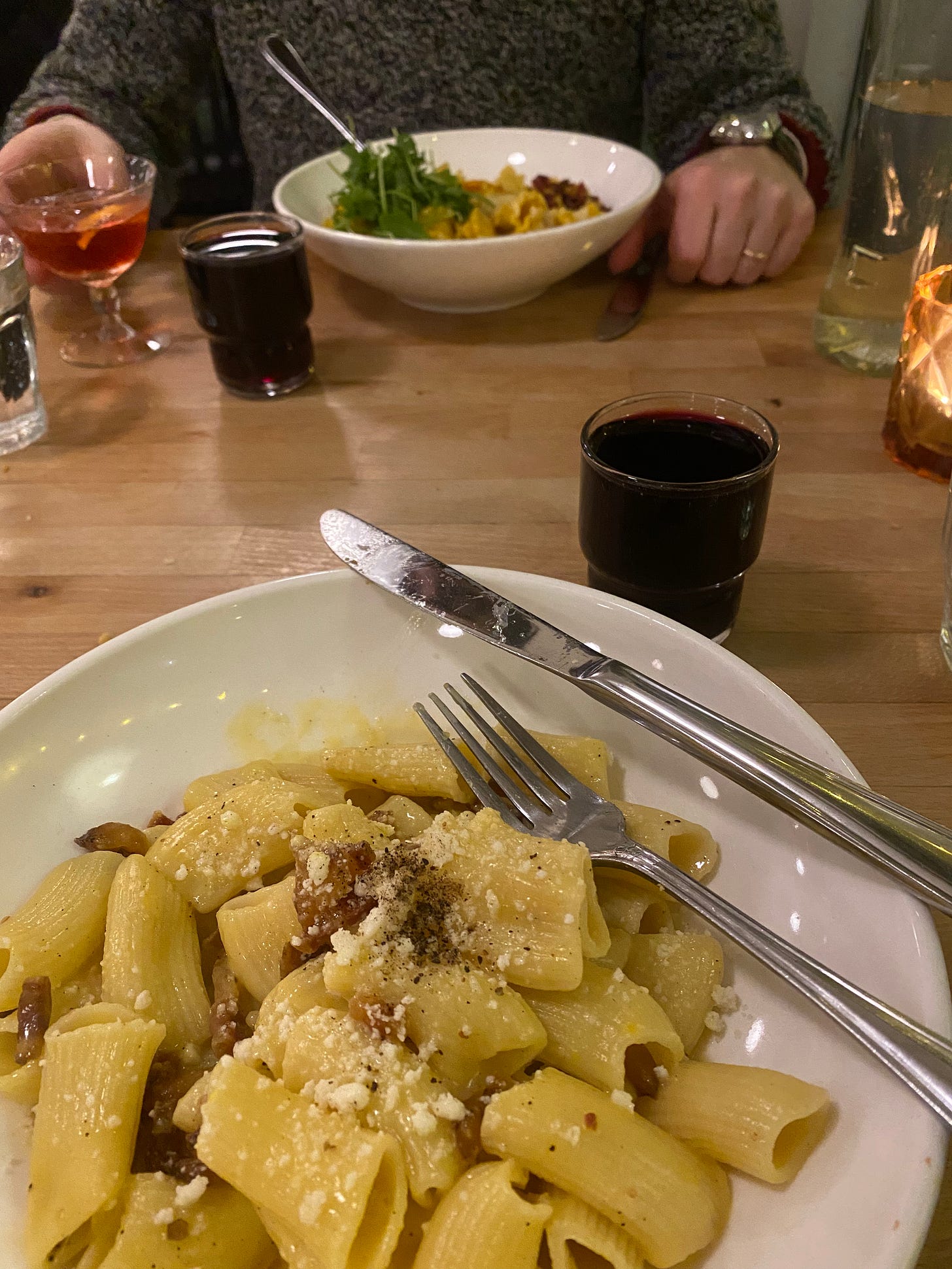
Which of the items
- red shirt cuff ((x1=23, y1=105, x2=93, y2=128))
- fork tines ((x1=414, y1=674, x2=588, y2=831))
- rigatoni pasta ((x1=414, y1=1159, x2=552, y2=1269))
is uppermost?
red shirt cuff ((x1=23, y1=105, x2=93, y2=128))

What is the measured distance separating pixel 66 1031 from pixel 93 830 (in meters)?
0.24

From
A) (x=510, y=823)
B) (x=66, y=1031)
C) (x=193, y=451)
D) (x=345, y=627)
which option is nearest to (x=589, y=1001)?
(x=510, y=823)

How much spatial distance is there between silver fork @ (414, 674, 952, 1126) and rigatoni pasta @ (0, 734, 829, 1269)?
49 millimetres

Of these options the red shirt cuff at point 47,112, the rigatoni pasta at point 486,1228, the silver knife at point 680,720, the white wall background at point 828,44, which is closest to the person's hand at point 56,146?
the red shirt cuff at point 47,112

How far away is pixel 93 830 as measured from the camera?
38.3 inches

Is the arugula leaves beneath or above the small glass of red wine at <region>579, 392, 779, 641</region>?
above

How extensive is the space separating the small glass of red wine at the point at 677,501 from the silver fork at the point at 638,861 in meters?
0.29

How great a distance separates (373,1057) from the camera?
2.41 feet

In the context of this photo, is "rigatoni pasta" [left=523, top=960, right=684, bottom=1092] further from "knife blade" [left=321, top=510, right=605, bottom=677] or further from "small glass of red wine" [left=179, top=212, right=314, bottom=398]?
"small glass of red wine" [left=179, top=212, right=314, bottom=398]

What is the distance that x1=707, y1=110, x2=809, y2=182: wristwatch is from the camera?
2.35 m

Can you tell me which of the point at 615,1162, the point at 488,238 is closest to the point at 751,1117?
the point at 615,1162

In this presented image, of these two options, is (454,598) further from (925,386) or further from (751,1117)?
(925,386)

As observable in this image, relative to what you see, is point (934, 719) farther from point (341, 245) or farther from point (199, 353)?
point (199, 353)

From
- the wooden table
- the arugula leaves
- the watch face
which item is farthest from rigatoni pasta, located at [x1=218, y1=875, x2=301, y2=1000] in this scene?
the watch face
